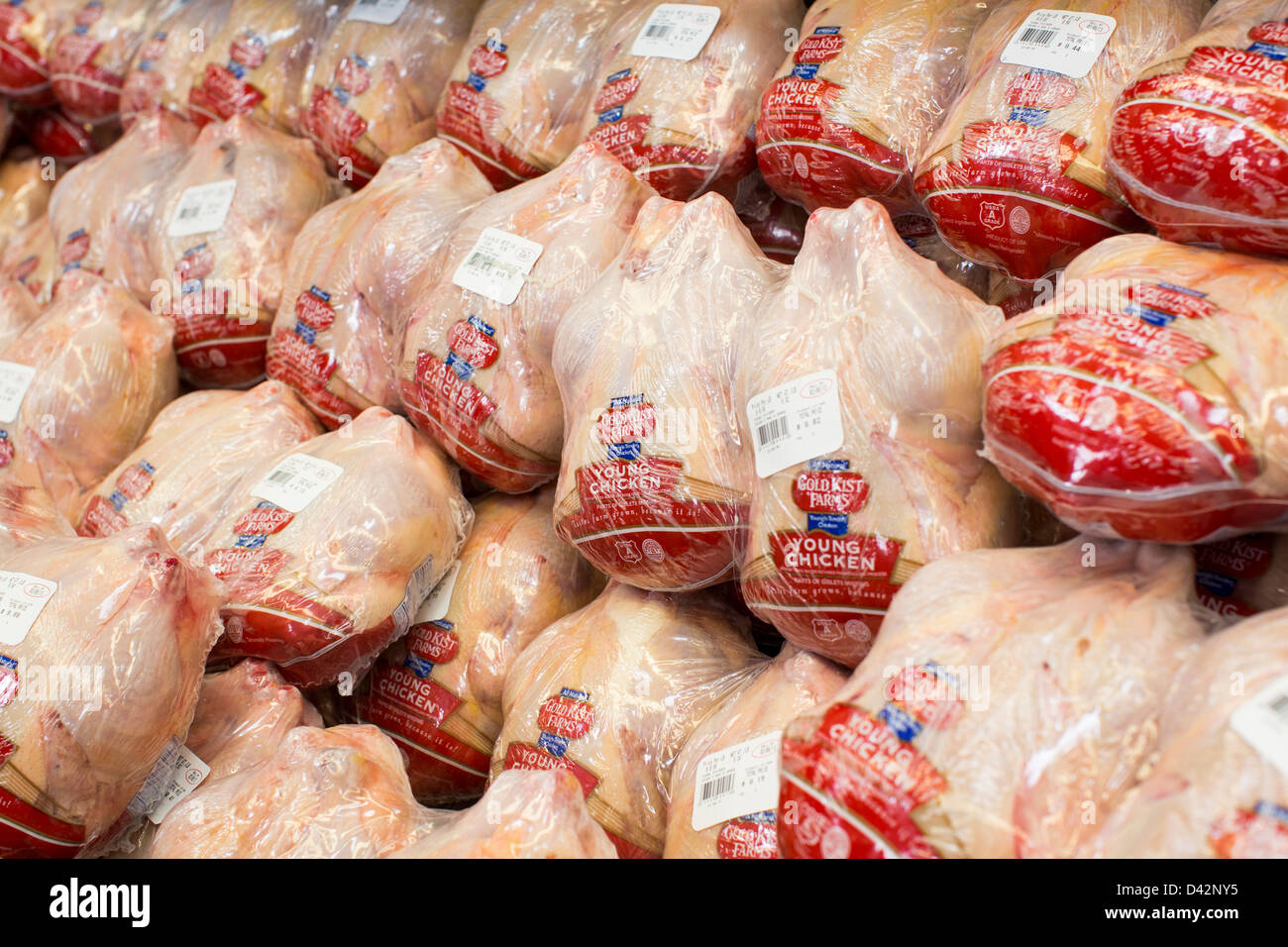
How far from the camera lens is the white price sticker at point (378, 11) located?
2840mm

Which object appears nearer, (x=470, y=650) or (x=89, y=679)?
(x=89, y=679)

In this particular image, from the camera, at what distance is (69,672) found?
69.3 inches

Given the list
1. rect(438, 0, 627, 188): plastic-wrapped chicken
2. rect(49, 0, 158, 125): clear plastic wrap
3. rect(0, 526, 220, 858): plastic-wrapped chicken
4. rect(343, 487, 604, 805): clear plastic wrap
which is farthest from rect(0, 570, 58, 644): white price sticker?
rect(49, 0, 158, 125): clear plastic wrap

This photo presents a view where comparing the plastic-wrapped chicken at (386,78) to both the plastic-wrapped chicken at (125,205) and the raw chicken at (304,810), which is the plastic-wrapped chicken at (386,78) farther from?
the raw chicken at (304,810)

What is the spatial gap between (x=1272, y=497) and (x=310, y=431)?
→ 1.77 m

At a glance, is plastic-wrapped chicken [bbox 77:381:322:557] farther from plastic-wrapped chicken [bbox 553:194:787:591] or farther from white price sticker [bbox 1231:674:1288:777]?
white price sticker [bbox 1231:674:1288:777]

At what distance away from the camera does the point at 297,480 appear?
7.25 ft

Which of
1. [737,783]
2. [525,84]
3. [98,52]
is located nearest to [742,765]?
[737,783]

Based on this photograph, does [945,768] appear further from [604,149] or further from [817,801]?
[604,149]

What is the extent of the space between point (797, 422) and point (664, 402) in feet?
0.77

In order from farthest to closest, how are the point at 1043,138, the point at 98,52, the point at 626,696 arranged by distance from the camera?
the point at 98,52
the point at 626,696
the point at 1043,138

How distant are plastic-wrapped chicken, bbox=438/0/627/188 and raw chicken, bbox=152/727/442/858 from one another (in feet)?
4.12

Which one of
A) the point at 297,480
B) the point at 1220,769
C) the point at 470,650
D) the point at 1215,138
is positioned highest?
the point at 1215,138

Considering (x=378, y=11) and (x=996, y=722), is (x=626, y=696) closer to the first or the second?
(x=996, y=722)
